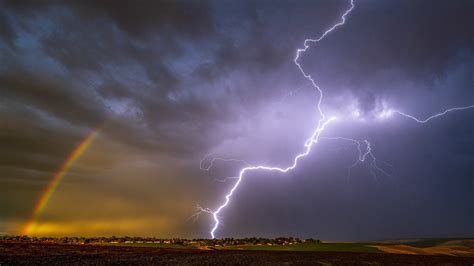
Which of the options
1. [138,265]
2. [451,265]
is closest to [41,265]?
[138,265]

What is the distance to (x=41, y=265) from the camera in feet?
106

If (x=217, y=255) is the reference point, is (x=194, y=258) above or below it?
below

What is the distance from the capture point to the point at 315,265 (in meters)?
38.0

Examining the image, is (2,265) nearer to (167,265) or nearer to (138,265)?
(138,265)

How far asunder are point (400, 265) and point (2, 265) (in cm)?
3769

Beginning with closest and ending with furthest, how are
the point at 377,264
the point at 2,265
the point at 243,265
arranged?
the point at 2,265, the point at 243,265, the point at 377,264

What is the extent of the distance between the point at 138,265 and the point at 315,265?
17011 millimetres

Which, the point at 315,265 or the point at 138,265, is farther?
the point at 315,265

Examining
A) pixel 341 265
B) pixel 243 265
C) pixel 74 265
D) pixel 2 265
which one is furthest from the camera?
pixel 341 265

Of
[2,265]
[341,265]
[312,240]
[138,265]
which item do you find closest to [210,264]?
[138,265]

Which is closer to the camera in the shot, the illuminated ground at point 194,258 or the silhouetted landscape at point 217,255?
the illuminated ground at point 194,258

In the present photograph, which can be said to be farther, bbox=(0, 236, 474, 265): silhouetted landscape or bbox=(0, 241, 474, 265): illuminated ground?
bbox=(0, 236, 474, 265): silhouetted landscape

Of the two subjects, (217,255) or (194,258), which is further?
(217,255)

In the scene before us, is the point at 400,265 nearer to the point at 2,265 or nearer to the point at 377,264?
the point at 377,264
